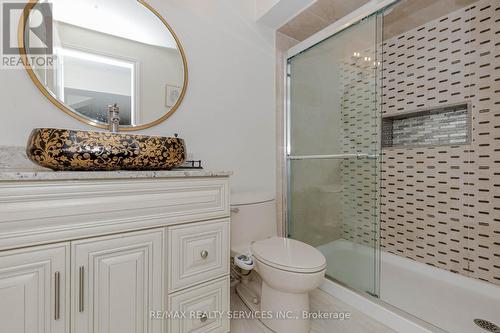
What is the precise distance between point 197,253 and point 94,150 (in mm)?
560

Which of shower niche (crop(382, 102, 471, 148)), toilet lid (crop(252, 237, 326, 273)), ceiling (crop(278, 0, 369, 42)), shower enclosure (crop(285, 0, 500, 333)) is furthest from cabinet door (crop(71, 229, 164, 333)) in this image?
shower niche (crop(382, 102, 471, 148))

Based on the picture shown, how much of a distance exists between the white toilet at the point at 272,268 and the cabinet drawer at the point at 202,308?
0.82 ft

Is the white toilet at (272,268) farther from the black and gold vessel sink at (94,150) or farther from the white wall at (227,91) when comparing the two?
the black and gold vessel sink at (94,150)

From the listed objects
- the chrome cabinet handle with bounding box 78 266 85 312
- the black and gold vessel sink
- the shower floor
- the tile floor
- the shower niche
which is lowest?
the tile floor

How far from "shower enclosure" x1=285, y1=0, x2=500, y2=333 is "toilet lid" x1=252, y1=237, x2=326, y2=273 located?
0.53 meters

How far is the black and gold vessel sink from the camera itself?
724 mm

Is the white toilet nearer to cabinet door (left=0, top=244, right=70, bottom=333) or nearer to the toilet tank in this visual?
the toilet tank

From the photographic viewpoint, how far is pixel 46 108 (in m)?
1.07

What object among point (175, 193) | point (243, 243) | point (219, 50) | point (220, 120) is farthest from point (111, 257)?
point (219, 50)

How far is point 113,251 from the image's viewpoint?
30.3 inches

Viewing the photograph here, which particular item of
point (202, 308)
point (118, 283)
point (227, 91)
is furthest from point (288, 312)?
point (227, 91)

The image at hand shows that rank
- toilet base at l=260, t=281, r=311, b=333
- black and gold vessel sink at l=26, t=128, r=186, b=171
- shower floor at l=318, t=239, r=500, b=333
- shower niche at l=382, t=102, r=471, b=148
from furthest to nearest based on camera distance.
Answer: shower niche at l=382, t=102, r=471, b=148
shower floor at l=318, t=239, r=500, b=333
toilet base at l=260, t=281, r=311, b=333
black and gold vessel sink at l=26, t=128, r=186, b=171

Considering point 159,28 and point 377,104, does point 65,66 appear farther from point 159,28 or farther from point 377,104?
point 377,104

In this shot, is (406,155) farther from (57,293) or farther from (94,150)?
(57,293)
